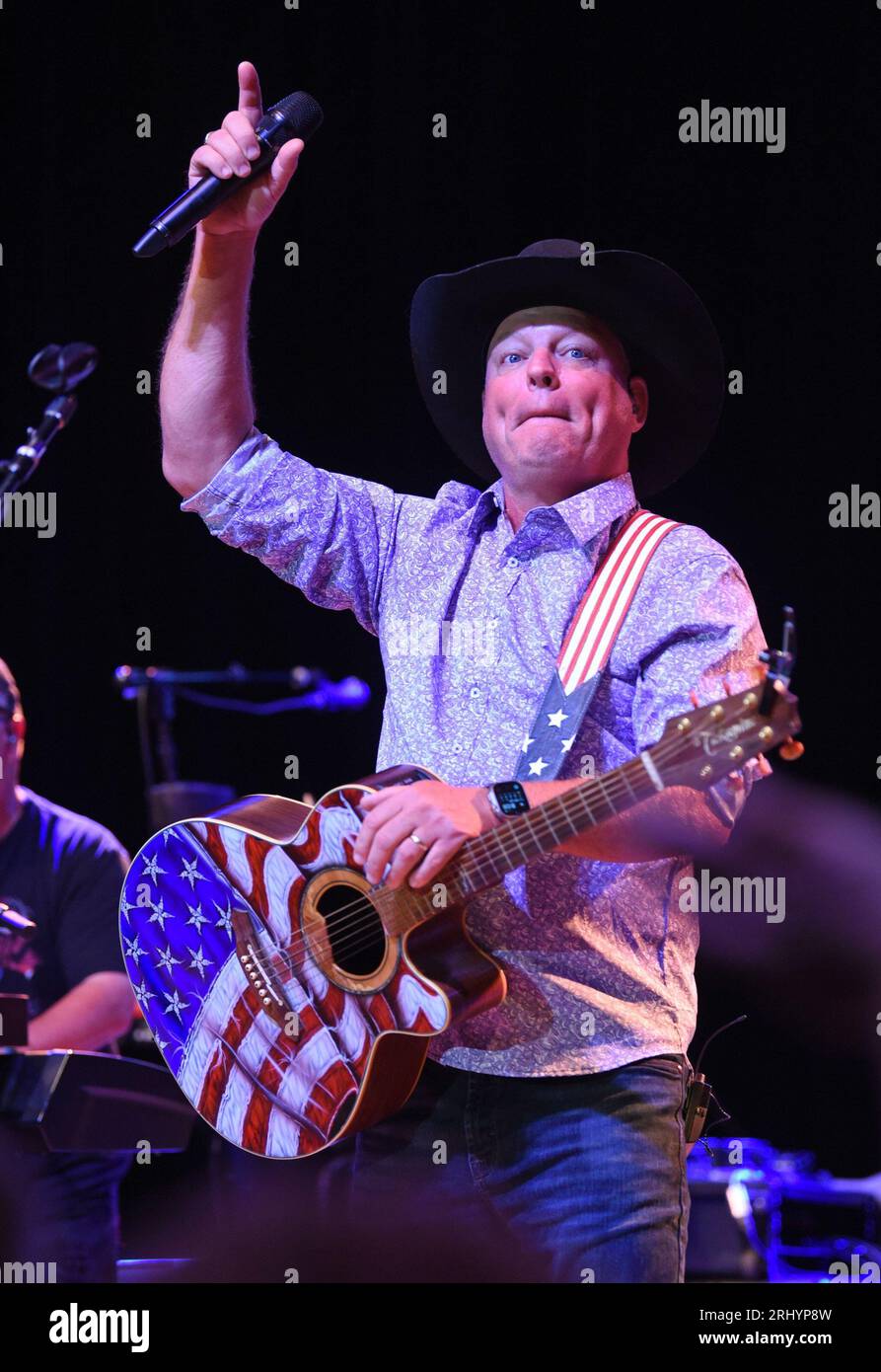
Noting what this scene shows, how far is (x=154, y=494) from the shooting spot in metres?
4.46

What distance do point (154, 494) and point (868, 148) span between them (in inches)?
86.3

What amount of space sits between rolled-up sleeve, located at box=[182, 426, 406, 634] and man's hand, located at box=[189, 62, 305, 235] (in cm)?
36

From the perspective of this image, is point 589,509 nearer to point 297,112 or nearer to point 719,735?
point 719,735

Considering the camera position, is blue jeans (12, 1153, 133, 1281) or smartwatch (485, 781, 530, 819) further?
blue jeans (12, 1153, 133, 1281)

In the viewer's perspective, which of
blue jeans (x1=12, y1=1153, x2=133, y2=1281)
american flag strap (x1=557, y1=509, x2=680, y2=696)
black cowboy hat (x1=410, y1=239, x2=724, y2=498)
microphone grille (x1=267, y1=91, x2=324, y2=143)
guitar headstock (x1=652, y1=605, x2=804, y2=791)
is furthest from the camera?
blue jeans (x1=12, y1=1153, x2=133, y2=1281)

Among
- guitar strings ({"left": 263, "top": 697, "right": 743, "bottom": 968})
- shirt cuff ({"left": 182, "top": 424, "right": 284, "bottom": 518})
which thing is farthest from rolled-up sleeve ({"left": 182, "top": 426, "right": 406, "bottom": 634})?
guitar strings ({"left": 263, "top": 697, "right": 743, "bottom": 968})

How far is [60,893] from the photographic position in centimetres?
404

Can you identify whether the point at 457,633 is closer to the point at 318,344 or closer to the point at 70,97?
the point at 318,344

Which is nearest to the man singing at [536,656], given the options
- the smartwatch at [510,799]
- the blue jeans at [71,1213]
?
the smartwatch at [510,799]

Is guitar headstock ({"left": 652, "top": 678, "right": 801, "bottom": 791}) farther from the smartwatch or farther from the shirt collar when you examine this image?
the shirt collar

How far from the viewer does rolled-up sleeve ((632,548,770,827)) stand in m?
2.31

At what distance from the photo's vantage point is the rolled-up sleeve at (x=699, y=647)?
2.31m

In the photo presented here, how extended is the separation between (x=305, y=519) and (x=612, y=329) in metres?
0.69
